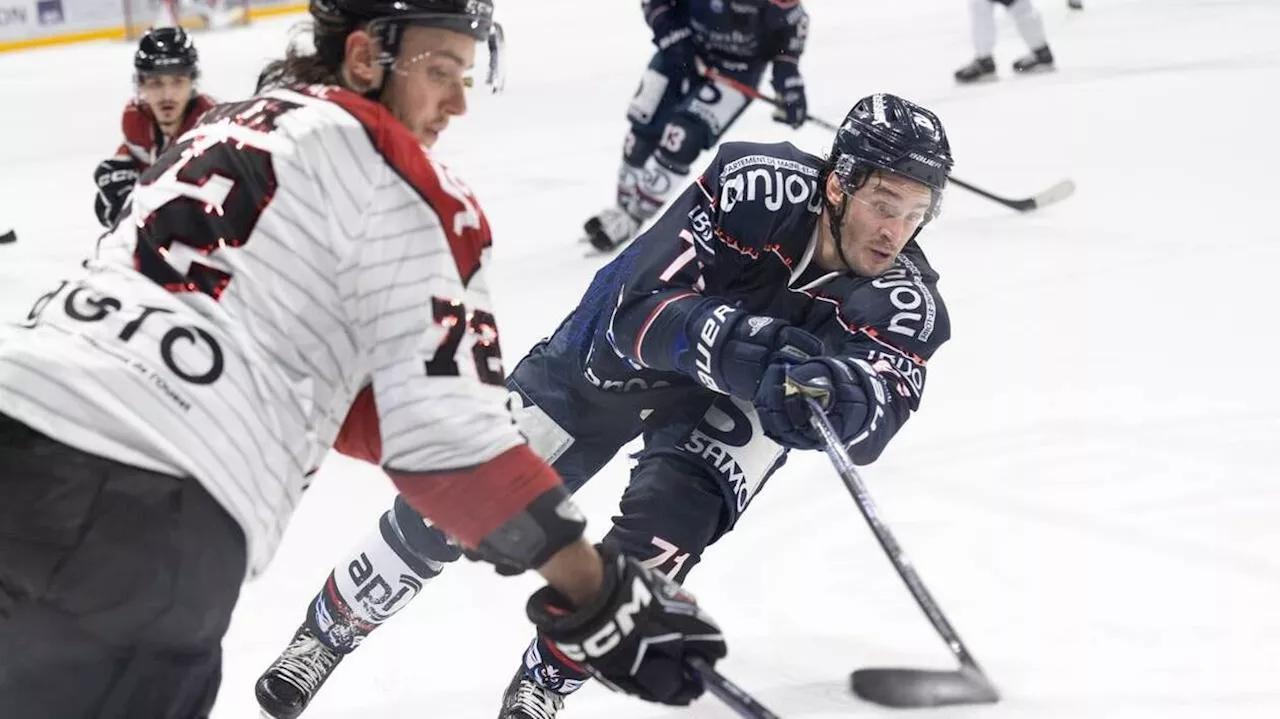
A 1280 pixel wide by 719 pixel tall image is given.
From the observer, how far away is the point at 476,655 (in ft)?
8.84

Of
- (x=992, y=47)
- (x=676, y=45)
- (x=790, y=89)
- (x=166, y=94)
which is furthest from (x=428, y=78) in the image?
(x=992, y=47)

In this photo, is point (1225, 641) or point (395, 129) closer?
point (395, 129)

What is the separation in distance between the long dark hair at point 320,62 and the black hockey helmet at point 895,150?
0.98 meters

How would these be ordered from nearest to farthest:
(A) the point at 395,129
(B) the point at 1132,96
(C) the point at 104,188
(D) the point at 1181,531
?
(A) the point at 395,129
(D) the point at 1181,531
(C) the point at 104,188
(B) the point at 1132,96

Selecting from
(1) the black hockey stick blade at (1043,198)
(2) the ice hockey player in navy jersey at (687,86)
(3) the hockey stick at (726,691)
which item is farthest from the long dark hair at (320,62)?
(1) the black hockey stick blade at (1043,198)

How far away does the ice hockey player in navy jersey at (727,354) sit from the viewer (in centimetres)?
219

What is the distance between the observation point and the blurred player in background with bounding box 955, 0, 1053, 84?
782 cm

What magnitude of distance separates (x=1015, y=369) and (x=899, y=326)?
1855mm

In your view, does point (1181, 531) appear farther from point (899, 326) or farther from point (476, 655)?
point (476, 655)

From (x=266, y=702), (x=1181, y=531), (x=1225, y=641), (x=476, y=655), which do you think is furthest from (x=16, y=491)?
(x=1181, y=531)

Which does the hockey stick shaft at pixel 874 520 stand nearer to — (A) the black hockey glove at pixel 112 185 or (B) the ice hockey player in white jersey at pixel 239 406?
(B) the ice hockey player in white jersey at pixel 239 406

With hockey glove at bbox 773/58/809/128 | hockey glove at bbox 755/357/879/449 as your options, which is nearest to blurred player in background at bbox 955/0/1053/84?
hockey glove at bbox 773/58/809/128

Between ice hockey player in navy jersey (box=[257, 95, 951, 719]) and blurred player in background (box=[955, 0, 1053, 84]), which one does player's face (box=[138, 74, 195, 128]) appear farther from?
blurred player in background (box=[955, 0, 1053, 84])

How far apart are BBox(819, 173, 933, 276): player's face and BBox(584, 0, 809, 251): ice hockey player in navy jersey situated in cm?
303
